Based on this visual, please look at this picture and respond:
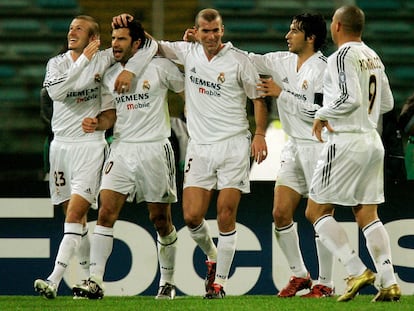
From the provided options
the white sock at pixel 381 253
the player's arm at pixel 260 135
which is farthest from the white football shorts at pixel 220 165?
the white sock at pixel 381 253

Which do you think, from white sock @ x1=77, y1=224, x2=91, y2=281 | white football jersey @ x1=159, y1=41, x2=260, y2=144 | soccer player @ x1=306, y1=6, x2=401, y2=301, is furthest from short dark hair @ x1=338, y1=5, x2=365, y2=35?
white sock @ x1=77, y1=224, x2=91, y2=281

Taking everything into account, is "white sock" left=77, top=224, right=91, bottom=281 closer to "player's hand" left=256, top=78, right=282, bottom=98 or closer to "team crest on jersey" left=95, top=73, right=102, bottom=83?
"team crest on jersey" left=95, top=73, right=102, bottom=83

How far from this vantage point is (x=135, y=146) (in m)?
8.34

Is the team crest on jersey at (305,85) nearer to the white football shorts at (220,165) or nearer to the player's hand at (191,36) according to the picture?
the white football shorts at (220,165)

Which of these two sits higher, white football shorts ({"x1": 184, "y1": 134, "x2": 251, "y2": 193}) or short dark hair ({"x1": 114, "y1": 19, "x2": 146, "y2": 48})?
short dark hair ({"x1": 114, "y1": 19, "x2": 146, "y2": 48})

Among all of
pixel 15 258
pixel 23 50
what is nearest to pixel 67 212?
pixel 15 258

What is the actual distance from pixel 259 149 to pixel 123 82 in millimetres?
1071

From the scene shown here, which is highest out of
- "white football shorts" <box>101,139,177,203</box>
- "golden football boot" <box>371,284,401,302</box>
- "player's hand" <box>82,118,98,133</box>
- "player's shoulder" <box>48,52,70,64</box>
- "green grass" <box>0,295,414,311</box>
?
"player's shoulder" <box>48,52,70,64</box>

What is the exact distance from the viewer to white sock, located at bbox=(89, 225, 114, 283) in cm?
816

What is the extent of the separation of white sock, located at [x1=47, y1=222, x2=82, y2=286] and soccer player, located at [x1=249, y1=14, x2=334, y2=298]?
1.42m

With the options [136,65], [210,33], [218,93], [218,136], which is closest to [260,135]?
[218,136]

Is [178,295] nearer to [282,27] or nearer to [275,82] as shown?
[275,82]

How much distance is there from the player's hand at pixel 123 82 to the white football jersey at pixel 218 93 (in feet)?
1.41

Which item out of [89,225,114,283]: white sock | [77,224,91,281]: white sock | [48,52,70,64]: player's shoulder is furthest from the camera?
[77,224,91,281]: white sock
